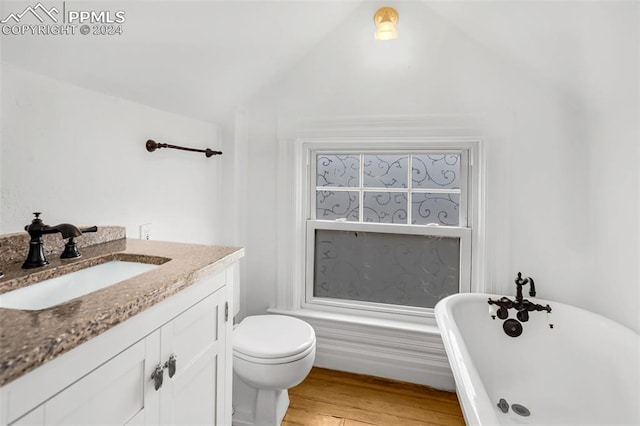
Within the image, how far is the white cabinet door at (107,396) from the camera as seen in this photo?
0.57 m

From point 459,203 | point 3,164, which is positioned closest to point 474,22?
point 459,203

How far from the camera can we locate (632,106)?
4.44 feet

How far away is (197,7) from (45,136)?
0.74 meters

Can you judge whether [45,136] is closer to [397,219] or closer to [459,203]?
[397,219]

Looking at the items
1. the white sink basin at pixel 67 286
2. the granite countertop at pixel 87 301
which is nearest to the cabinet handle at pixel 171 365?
the granite countertop at pixel 87 301

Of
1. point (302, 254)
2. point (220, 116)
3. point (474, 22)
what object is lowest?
point (302, 254)

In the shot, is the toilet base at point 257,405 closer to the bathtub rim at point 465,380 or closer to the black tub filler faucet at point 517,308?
the bathtub rim at point 465,380

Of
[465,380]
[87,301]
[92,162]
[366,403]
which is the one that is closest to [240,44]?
[92,162]

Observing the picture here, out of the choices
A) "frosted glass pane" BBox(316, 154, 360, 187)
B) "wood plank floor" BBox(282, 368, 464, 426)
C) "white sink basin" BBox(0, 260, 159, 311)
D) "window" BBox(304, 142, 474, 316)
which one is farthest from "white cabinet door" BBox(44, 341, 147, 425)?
"frosted glass pane" BBox(316, 154, 360, 187)

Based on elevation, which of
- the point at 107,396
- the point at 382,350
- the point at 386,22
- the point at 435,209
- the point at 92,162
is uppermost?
the point at 386,22

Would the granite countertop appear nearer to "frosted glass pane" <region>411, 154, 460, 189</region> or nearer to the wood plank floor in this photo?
the wood plank floor

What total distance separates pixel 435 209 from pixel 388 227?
1.05 feet

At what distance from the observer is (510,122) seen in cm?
179

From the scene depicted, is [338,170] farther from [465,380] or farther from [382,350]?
[465,380]
